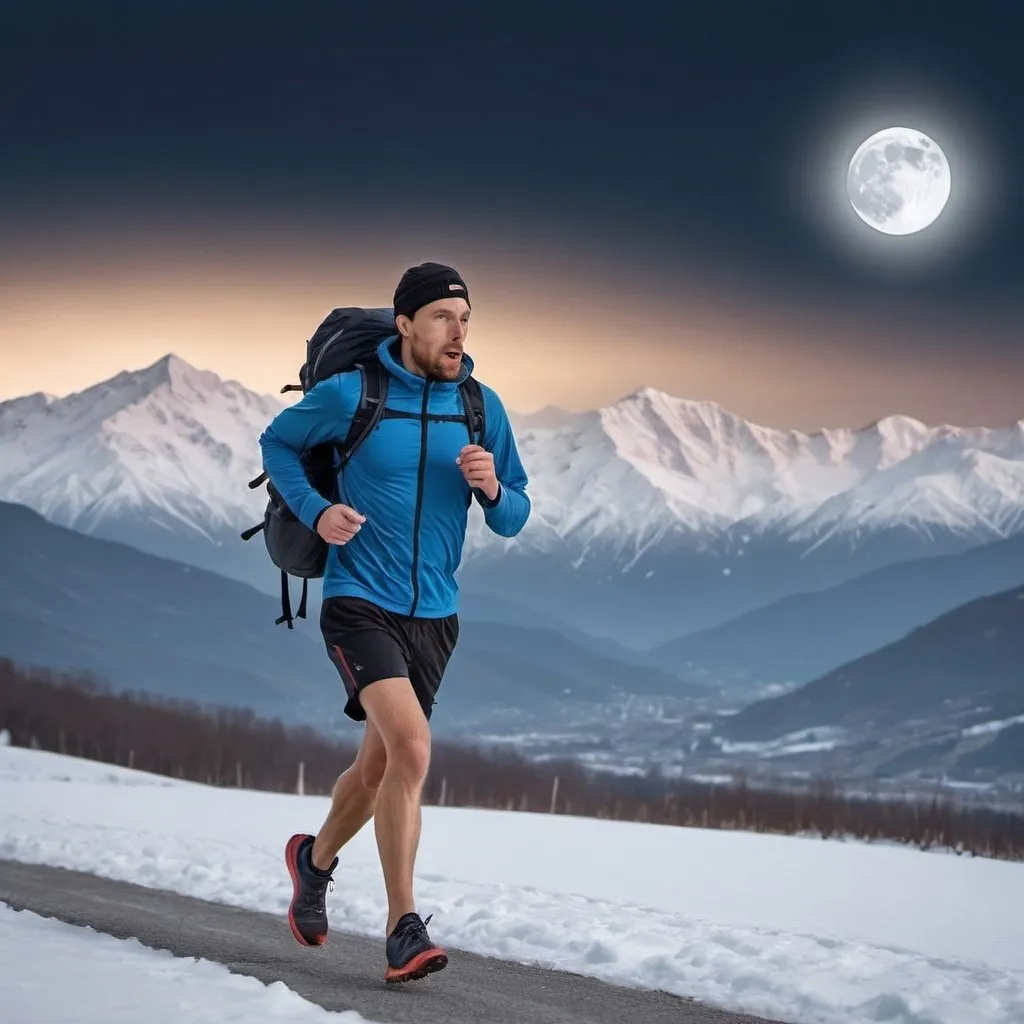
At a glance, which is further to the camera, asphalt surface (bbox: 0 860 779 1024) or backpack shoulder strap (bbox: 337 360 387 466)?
backpack shoulder strap (bbox: 337 360 387 466)

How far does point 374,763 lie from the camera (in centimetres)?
→ 641

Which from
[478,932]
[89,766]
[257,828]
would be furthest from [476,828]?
[89,766]

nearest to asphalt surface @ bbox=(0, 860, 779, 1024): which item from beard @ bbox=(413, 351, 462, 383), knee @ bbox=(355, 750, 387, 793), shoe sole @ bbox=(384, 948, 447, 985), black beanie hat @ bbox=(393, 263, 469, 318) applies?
shoe sole @ bbox=(384, 948, 447, 985)

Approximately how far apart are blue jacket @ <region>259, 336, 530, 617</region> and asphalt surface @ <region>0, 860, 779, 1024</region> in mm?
1356

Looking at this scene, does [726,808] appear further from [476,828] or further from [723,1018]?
[723,1018]

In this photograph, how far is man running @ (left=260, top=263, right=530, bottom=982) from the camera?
609 centimetres

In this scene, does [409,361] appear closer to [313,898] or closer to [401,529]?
[401,529]

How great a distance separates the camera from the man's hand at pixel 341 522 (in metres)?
6.02

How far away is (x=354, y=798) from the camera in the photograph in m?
6.59

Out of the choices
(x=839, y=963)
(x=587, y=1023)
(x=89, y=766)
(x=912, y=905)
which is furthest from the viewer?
(x=89, y=766)

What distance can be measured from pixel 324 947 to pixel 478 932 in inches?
45.3

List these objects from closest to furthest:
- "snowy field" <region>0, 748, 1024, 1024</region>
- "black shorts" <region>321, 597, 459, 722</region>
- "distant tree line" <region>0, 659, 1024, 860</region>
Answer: "black shorts" <region>321, 597, 459, 722</region>, "snowy field" <region>0, 748, 1024, 1024</region>, "distant tree line" <region>0, 659, 1024, 860</region>

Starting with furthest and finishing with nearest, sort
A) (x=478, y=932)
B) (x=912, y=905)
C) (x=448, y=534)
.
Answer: (x=912, y=905) < (x=478, y=932) < (x=448, y=534)

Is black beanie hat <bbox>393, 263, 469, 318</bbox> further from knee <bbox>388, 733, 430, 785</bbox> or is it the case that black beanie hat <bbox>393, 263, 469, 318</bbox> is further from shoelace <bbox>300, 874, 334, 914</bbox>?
shoelace <bbox>300, 874, 334, 914</bbox>
